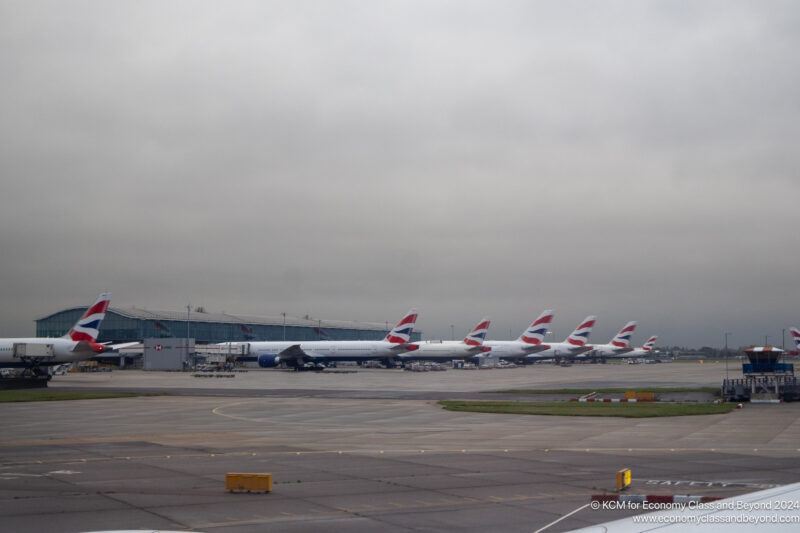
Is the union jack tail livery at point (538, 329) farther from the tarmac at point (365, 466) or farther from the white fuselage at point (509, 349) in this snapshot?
the tarmac at point (365, 466)

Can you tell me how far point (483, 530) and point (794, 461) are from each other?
11742 millimetres

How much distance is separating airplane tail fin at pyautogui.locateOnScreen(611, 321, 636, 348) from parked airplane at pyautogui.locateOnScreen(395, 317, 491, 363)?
39887 mm

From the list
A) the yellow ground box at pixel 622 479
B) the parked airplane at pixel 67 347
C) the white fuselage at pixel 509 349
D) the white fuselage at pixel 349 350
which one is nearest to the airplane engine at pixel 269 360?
the white fuselage at pixel 349 350

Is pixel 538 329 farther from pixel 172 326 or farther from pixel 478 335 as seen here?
pixel 172 326

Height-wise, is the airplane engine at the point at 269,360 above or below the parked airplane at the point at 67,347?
below

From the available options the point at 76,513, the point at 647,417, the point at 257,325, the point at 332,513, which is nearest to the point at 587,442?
the point at 647,417

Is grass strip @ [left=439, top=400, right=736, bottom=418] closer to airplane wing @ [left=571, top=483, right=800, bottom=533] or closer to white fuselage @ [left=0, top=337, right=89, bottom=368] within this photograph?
airplane wing @ [left=571, top=483, right=800, bottom=533]

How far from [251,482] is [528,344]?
10914 centimetres

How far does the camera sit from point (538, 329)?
11881 cm

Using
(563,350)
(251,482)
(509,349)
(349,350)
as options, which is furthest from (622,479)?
(563,350)

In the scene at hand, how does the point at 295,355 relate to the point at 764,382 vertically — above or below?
below

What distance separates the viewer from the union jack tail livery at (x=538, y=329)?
4579 inches

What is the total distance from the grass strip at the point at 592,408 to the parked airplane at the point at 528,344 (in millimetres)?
75165

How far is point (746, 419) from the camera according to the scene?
106ft
